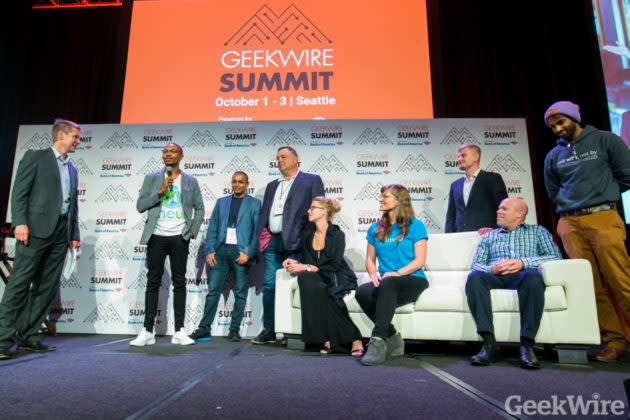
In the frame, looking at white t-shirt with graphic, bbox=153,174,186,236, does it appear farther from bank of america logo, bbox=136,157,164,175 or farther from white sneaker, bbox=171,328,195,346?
bank of america logo, bbox=136,157,164,175

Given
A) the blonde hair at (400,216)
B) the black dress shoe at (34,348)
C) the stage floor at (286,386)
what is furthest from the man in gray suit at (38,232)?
the blonde hair at (400,216)

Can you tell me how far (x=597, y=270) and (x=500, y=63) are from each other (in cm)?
365

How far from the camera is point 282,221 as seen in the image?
3.21 meters

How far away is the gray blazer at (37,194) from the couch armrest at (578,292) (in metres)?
3.30

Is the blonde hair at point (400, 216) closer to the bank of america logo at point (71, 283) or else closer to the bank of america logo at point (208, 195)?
the bank of america logo at point (208, 195)

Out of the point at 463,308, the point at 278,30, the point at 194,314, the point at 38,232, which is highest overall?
the point at 278,30

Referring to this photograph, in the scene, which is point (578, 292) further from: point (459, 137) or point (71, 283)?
point (71, 283)

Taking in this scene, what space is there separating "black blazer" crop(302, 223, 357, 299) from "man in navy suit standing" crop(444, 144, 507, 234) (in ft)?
3.71

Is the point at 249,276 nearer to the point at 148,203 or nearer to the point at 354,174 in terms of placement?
the point at 148,203

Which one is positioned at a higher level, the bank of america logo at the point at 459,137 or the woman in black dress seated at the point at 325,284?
the bank of america logo at the point at 459,137

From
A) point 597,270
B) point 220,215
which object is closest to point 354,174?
point 220,215

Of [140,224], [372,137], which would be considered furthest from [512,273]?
[140,224]

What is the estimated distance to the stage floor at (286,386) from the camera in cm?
128
